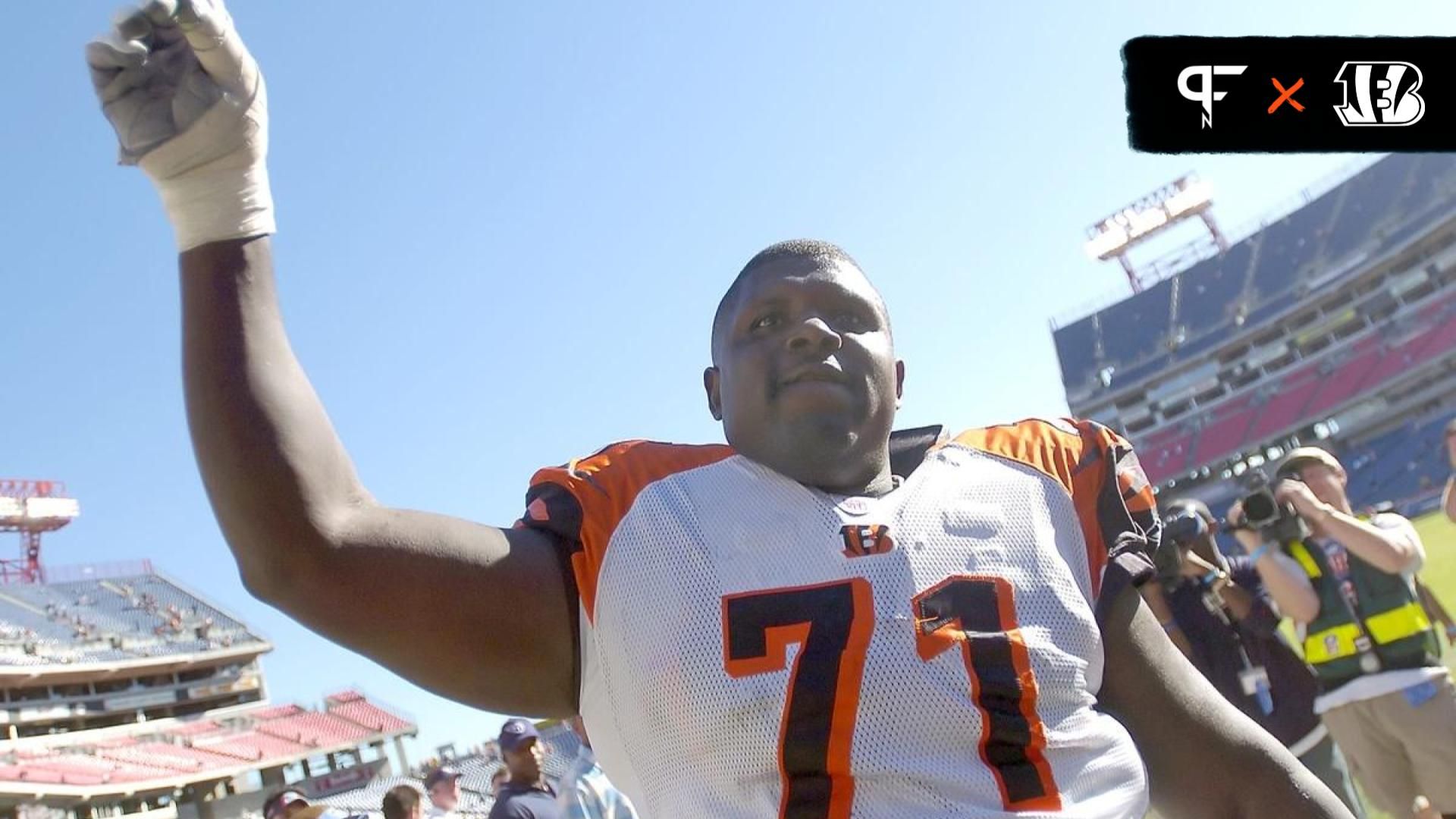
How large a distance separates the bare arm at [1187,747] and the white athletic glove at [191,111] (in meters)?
1.17

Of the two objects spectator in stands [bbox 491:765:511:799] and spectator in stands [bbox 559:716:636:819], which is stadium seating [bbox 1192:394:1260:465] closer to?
spectator in stands [bbox 491:765:511:799]

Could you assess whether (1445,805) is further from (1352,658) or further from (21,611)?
(21,611)

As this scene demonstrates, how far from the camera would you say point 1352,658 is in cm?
387

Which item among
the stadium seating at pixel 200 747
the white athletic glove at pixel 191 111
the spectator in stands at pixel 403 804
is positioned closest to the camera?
the white athletic glove at pixel 191 111

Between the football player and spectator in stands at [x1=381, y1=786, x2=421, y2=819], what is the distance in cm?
412

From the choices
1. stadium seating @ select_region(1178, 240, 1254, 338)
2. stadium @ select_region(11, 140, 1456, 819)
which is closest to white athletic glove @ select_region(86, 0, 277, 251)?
stadium @ select_region(11, 140, 1456, 819)

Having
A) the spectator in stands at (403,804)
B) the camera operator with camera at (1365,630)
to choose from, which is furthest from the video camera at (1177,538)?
the spectator in stands at (403,804)

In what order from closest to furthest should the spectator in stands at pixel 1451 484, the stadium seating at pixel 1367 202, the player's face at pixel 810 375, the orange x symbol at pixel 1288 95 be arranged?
1. the player's face at pixel 810 375
2. the orange x symbol at pixel 1288 95
3. the spectator in stands at pixel 1451 484
4. the stadium seating at pixel 1367 202

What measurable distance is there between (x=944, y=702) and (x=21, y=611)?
118 feet

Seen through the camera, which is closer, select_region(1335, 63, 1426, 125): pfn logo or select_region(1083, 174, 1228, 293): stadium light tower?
select_region(1335, 63, 1426, 125): pfn logo

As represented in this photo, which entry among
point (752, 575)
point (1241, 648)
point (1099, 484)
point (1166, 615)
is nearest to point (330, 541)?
point (752, 575)

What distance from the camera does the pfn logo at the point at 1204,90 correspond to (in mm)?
2588

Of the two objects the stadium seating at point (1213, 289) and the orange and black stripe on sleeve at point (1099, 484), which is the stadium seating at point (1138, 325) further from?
the orange and black stripe on sleeve at point (1099, 484)

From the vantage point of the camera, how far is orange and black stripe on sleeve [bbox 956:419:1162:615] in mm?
1374
